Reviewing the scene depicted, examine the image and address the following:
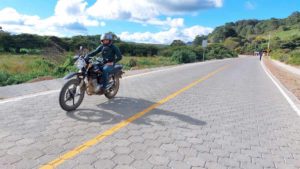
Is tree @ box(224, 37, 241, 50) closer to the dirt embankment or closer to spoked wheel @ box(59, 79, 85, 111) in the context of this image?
the dirt embankment

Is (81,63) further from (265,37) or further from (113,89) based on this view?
(265,37)

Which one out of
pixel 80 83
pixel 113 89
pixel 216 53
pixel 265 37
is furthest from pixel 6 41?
pixel 265 37

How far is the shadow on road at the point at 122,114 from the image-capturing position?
5.89m

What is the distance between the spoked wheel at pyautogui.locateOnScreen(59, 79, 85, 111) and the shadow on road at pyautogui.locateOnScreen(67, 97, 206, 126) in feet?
0.59

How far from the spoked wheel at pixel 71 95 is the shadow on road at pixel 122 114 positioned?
179 mm

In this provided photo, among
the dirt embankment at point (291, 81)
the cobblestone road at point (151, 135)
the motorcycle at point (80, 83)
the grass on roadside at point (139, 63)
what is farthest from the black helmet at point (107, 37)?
the grass on roadside at point (139, 63)

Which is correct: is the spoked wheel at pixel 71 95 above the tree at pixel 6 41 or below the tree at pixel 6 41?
below

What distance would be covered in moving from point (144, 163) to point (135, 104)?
3582 mm

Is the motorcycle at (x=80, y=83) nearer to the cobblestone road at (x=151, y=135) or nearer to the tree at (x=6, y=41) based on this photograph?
the cobblestone road at (x=151, y=135)

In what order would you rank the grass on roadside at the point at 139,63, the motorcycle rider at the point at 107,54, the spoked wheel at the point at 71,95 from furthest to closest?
1. the grass on roadside at the point at 139,63
2. the motorcycle rider at the point at 107,54
3. the spoked wheel at the point at 71,95

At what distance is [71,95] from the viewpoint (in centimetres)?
639

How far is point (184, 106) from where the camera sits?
7.70 meters

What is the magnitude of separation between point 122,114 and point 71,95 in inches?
48.7

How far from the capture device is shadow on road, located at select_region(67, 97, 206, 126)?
589 centimetres
